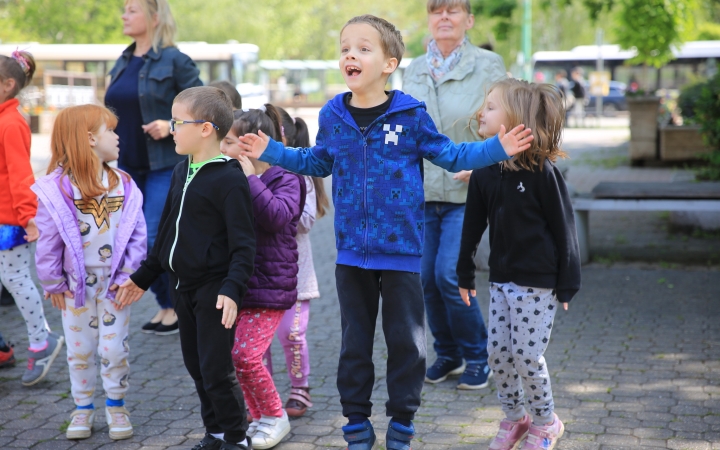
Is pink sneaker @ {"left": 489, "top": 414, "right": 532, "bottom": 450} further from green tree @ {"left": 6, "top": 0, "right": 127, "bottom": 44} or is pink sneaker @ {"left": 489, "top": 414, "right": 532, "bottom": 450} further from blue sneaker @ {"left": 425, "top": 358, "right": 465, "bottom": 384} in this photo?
green tree @ {"left": 6, "top": 0, "right": 127, "bottom": 44}

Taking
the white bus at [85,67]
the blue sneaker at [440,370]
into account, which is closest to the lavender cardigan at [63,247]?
the blue sneaker at [440,370]

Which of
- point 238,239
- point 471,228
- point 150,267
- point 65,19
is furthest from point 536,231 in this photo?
point 65,19

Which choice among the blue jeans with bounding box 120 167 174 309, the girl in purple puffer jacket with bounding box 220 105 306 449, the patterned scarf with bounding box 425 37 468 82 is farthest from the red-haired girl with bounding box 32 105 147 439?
the patterned scarf with bounding box 425 37 468 82

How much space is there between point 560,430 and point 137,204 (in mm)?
2271

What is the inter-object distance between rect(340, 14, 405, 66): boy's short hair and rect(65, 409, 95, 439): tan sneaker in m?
2.24

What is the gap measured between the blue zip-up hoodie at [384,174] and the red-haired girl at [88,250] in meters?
1.03

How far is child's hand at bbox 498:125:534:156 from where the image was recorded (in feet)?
9.82

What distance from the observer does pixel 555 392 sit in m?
4.51

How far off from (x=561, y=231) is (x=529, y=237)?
14 cm

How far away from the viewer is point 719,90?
10.1 m

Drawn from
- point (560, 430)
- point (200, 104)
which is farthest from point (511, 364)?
point (200, 104)

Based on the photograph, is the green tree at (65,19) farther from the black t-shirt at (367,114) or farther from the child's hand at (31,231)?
the black t-shirt at (367,114)

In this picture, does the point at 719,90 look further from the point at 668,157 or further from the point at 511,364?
the point at 511,364

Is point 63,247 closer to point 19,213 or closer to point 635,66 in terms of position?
point 19,213
